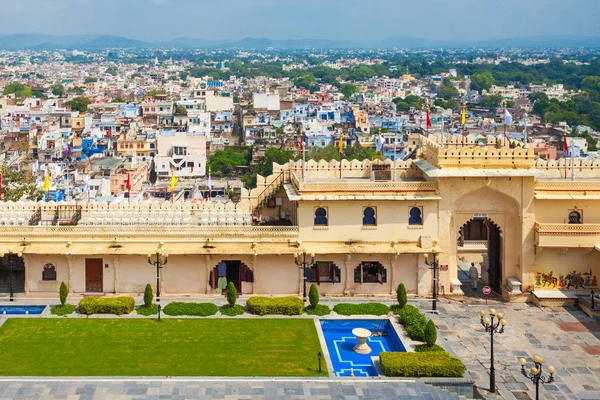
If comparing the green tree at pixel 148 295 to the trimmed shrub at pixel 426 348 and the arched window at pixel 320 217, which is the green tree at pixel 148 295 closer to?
the arched window at pixel 320 217

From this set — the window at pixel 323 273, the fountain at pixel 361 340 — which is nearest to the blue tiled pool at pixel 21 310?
the window at pixel 323 273

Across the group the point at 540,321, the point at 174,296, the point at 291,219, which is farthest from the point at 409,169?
the point at 174,296

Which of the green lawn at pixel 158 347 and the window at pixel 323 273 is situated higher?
the window at pixel 323 273

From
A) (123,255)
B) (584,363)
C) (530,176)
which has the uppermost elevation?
(530,176)

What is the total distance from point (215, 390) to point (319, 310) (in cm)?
768

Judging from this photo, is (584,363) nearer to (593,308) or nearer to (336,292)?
(593,308)

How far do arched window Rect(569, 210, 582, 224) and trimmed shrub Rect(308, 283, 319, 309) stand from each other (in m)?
11.3

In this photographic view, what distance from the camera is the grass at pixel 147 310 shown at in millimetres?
27891

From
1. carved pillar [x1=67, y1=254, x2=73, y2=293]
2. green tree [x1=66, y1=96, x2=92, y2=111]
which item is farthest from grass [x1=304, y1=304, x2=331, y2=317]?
green tree [x1=66, y1=96, x2=92, y2=111]

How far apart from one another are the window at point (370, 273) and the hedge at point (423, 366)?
25.8 ft

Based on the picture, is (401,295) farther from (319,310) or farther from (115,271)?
(115,271)

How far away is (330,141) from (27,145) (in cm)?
4021

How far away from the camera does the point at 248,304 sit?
92.6 feet

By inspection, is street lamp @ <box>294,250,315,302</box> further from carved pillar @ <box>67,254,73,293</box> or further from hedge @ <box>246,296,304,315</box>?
carved pillar @ <box>67,254,73,293</box>
